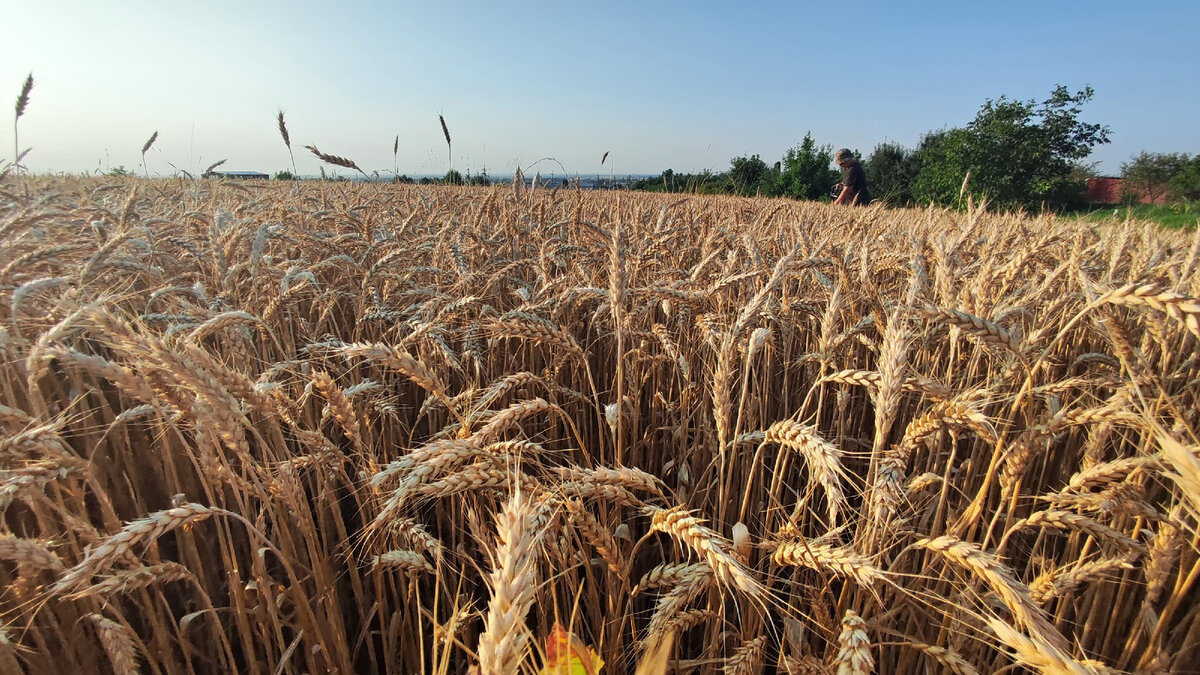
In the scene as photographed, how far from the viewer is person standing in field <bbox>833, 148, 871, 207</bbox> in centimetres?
1107

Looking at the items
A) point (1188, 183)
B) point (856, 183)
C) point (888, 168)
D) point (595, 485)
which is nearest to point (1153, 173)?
point (1188, 183)

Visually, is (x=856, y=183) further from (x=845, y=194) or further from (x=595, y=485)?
(x=595, y=485)

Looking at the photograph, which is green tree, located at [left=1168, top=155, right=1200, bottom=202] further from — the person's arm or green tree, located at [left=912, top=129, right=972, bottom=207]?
the person's arm

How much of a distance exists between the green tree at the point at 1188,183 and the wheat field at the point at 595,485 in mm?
40510

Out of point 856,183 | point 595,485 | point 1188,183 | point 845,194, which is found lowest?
point 595,485

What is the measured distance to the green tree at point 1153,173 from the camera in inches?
1216

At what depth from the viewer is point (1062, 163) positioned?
2595cm

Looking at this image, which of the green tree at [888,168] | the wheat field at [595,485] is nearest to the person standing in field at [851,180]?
the wheat field at [595,485]

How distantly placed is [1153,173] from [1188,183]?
13.5 feet

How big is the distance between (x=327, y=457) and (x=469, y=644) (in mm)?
724

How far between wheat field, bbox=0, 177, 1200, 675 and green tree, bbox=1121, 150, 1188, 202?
1628 inches

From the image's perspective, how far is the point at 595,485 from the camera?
1.03 meters

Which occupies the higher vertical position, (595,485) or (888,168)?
(888,168)

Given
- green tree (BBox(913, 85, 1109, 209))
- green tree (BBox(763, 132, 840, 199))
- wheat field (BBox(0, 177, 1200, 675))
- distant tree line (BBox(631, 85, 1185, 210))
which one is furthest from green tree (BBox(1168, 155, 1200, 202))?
wheat field (BBox(0, 177, 1200, 675))
